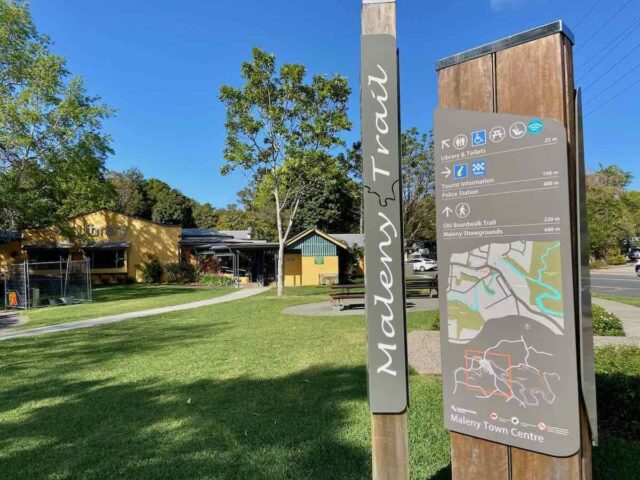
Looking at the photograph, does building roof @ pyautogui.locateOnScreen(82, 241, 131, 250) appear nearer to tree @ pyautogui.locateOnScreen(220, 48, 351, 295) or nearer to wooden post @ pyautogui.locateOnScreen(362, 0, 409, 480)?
tree @ pyautogui.locateOnScreen(220, 48, 351, 295)

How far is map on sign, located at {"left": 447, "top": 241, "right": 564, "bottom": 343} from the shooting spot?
2.07 meters

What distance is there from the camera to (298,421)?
475 cm

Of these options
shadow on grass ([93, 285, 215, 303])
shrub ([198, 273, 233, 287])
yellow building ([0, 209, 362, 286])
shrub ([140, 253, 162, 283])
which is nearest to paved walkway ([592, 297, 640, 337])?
shadow on grass ([93, 285, 215, 303])

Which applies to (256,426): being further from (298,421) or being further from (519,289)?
(519,289)

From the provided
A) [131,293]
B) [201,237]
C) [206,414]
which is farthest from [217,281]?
[206,414]

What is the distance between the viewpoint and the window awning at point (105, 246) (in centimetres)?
3456

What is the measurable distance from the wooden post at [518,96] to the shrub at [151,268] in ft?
116

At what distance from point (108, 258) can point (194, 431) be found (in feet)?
113

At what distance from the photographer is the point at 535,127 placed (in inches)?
84.0

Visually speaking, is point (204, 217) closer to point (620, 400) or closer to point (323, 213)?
point (323, 213)

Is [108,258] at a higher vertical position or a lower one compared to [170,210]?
lower

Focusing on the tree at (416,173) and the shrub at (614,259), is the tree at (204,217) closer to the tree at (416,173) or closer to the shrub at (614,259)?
the tree at (416,173)

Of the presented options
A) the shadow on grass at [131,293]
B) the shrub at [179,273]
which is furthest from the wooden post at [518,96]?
the shrub at [179,273]

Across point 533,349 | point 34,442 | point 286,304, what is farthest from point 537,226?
point 286,304
